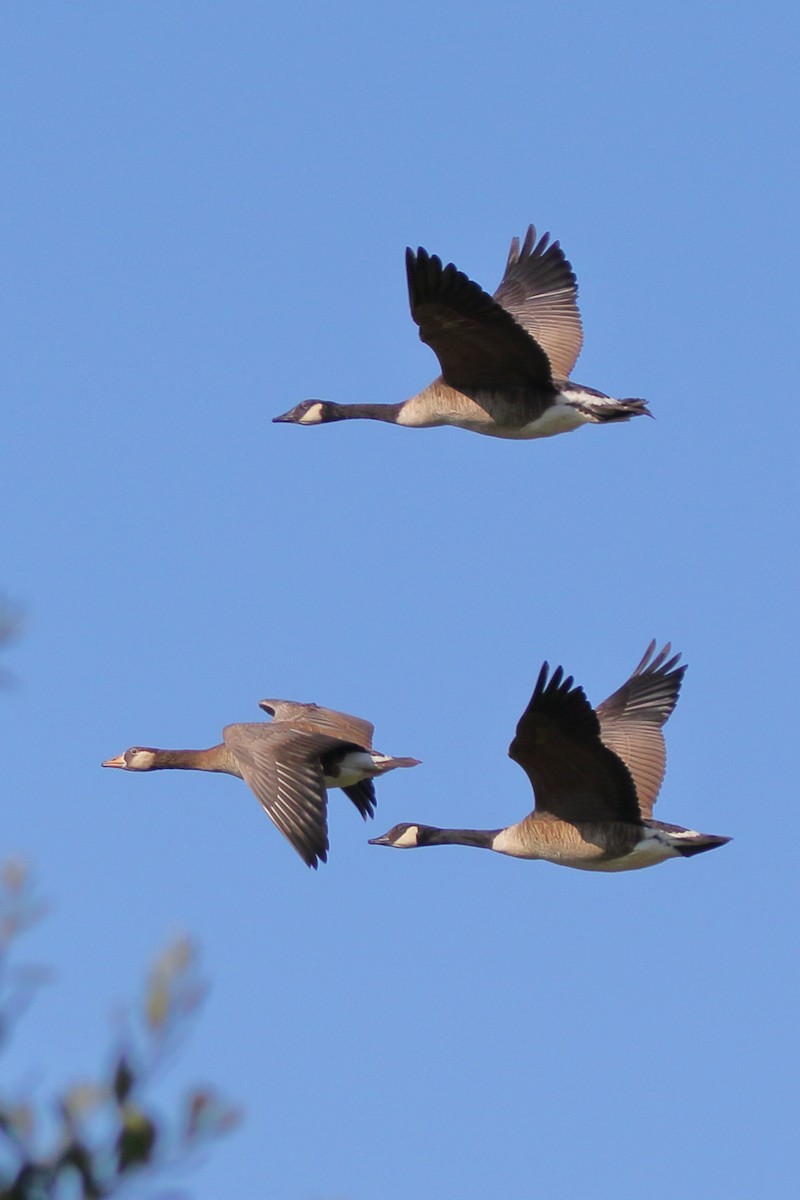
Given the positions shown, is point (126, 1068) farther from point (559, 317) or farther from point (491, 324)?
point (559, 317)

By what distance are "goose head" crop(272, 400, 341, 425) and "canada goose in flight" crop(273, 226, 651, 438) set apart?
0.53 ft

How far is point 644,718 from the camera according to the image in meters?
13.1

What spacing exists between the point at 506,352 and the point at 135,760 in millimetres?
4100

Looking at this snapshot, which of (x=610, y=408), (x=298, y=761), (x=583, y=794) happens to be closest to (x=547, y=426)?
(x=610, y=408)

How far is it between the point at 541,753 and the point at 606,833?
89 centimetres

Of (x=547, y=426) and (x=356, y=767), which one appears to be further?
(x=547, y=426)

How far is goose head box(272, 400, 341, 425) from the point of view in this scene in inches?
595

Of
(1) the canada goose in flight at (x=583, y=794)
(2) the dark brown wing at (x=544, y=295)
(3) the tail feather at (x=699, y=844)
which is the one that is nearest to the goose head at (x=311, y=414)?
(2) the dark brown wing at (x=544, y=295)

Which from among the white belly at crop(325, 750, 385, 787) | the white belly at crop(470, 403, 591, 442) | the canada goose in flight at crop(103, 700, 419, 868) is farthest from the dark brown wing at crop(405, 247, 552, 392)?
the white belly at crop(325, 750, 385, 787)

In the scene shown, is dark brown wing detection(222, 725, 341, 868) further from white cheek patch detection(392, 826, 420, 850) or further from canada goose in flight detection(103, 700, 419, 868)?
white cheek patch detection(392, 826, 420, 850)

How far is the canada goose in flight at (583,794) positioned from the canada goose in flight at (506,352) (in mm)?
2297

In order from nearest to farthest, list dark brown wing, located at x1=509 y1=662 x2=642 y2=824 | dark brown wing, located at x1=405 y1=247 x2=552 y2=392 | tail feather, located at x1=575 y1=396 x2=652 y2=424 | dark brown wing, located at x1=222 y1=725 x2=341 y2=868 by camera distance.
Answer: dark brown wing, located at x1=509 y1=662 x2=642 y2=824
dark brown wing, located at x1=222 y1=725 x2=341 y2=868
dark brown wing, located at x1=405 y1=247 x2=552 y2=392
tail feather, located at x1=575 y1=396 x2=652 y2=424

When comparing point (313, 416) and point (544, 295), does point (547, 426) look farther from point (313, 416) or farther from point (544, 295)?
point (313, 416)

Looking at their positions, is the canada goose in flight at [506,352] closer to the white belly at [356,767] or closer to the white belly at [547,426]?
the white belly at [547,426]
